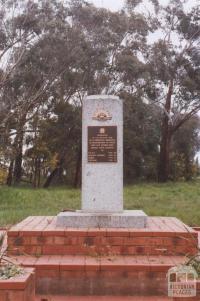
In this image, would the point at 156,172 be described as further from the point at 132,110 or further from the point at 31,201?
the point at 31,201

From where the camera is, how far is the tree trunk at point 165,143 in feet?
97.0

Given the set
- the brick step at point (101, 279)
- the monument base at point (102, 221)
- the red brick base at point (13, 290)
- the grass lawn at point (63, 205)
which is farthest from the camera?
the grass lawn at point (63, 205)

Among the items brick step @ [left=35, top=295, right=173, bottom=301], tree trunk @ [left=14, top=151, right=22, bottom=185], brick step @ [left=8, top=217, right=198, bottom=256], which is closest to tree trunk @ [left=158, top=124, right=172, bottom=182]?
tree trunk @ [left=14, top=151, right=22, bottom=185]

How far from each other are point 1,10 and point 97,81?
5630mm

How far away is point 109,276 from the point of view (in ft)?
20.9

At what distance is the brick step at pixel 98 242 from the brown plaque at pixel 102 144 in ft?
3.98

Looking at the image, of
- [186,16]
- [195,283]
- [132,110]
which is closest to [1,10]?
[132,110]

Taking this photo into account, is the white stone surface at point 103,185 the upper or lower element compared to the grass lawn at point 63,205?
upper

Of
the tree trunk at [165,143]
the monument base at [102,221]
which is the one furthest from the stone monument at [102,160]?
the tree trunk at [165,143]

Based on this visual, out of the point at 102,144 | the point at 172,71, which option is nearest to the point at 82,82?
the point at 172,71

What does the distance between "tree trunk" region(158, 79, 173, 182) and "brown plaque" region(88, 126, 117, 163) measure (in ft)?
71.5

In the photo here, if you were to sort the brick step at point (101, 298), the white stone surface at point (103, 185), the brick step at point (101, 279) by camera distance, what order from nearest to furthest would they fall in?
the brick step at point (101, 298)
the brick step at point (101, 279)
the white stone surface at point (103, 185)

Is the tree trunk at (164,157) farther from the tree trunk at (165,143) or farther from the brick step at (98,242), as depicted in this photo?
the brick step at (98,242)

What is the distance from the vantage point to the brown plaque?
25.8ft
